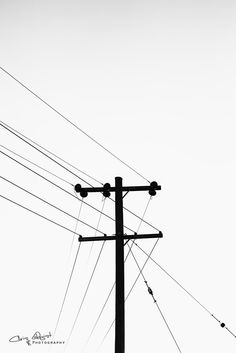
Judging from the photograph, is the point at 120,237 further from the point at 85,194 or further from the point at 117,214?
the point at 85,194

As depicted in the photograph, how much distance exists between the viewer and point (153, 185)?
8.96 meters

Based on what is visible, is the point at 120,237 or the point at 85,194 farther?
the point at 85,194

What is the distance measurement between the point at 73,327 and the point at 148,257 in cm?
748

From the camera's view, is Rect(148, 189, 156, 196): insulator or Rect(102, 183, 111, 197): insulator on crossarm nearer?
Rect(102, 183, 111, 197): insulator on crossarm

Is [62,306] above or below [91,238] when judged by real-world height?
below

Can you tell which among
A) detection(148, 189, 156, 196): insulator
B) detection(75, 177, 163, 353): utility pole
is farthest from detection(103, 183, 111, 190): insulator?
detection(148, 189, 156, 196): insulator

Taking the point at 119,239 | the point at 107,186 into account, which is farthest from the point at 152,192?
the point at 119,239

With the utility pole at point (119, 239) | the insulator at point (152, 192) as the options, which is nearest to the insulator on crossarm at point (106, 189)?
the utility pole at point (119, 239)

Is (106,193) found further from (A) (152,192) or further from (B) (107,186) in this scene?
(A) (152,192)

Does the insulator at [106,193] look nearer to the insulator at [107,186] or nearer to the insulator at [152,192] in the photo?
the insulator at [107,186]

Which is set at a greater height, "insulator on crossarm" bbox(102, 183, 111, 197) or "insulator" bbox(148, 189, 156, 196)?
"insulator" bbox(148, 189, 156, 196)

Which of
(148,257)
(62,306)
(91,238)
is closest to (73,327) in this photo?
(62,306)

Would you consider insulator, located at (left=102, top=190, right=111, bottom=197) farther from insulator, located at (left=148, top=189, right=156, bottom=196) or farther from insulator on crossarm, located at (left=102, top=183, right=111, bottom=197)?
insulator, located at (left=148, top=189, right=156, bottom=196)

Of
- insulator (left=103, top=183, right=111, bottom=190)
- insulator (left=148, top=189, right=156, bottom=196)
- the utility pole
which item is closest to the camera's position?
the utility pole
